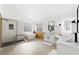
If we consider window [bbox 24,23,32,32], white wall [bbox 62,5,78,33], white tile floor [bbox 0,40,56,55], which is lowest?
white tile floor [bbox 0,40,56,55]

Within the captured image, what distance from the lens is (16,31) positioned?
6.64 ft

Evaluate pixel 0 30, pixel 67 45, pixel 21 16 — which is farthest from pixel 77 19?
pixel 0 30

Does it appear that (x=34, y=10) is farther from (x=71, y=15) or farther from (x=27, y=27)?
(x=71, y=15)

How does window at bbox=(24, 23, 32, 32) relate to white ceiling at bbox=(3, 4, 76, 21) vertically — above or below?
below

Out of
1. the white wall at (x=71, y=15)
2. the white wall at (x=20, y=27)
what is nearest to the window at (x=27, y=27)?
the white wall at (x=20, y=27)

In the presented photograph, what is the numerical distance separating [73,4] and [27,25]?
1078mm

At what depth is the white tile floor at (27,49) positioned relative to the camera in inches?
79.8

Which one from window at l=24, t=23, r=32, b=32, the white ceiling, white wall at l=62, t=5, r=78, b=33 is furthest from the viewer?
window at l=24, t=23, r=32, b=32

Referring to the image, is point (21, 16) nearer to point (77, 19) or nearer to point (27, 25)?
point (27, 25)

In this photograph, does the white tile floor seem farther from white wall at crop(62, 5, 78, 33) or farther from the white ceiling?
white wall at crop(62, 5, 78, 33)

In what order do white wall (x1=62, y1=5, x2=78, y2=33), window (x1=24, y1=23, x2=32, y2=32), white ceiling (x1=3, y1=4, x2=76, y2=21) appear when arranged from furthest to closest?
window (x1=24, y1=23, x2=32, y2=32), white ceiling (x1=3, y1=4, x2=76, y2=21), white wall (x1=62, y1=5, x2=78, y2=33)

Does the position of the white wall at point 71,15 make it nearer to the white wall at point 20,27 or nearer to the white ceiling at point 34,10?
the white ceiling at point 34,10

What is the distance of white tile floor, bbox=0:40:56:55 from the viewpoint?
2028 millimetres

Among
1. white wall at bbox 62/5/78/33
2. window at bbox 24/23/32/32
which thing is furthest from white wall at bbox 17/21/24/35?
white wall at bbox 62/5/78/33
